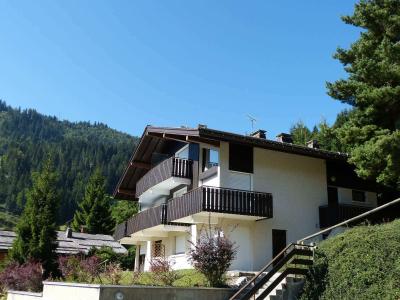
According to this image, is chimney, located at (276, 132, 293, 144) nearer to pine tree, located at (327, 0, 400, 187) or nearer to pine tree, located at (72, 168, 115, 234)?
pine tree, located at (327, 0, 400, 187)

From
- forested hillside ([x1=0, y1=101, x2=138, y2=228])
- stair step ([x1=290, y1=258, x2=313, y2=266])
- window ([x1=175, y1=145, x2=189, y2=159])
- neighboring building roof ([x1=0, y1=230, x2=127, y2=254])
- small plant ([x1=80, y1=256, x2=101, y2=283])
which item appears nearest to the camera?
stair step ([x1=290, y1=258, x2=313, y2=266])

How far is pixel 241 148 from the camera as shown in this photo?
944 inches

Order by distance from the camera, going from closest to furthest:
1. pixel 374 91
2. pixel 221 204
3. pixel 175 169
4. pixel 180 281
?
1. pixel 180 281
2. pixel 374 91
3. pixel 221 204
4. pixel 175 169

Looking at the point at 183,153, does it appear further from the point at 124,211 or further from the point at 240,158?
the point at 124,211

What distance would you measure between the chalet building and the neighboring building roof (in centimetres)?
1703

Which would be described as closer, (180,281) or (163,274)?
(163,274)

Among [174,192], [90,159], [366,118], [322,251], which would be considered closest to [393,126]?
[366,118]

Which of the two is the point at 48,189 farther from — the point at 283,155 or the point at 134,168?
the point at 283,155

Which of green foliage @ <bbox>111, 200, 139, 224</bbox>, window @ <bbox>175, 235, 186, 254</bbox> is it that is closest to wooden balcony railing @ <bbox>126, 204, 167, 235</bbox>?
window @ <bbox>175, 235, 186, 254</bbox>

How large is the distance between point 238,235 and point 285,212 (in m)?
2.97

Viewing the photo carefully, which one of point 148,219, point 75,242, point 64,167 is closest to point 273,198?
point 148,219

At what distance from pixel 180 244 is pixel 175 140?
6439mm

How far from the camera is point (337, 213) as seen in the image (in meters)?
24.3

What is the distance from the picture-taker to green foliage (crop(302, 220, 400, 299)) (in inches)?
481
